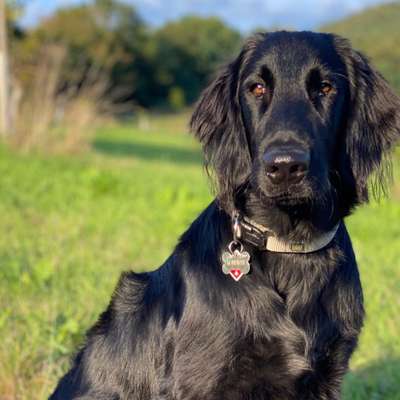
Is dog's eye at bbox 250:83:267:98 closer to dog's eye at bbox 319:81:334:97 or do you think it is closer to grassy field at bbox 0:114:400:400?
dog's eye at bbox 319:81:334:97

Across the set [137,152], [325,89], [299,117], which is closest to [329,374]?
[299,117]

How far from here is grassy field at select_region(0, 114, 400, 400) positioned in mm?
4637

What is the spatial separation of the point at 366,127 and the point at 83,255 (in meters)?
4.72

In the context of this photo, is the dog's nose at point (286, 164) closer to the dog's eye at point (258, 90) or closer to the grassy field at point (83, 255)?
the dog's eye at point (258, 90)

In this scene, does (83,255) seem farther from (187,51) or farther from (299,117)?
(187,51)

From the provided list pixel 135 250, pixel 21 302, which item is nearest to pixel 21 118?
pixel 135 250

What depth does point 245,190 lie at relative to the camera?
336 centimetres

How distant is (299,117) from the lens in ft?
10.3

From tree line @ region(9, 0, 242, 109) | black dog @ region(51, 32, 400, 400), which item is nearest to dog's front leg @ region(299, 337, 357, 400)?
black dog @ region(51, 32, 400, 400)

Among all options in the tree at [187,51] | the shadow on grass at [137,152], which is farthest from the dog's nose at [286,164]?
the tree at [187,51]

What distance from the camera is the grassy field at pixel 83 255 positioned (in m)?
4.64

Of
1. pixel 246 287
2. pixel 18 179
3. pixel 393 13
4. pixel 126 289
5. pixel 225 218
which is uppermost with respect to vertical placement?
pixel 393 13

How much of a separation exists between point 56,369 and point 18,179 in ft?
25.5

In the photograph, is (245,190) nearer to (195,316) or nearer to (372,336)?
(195,316)
